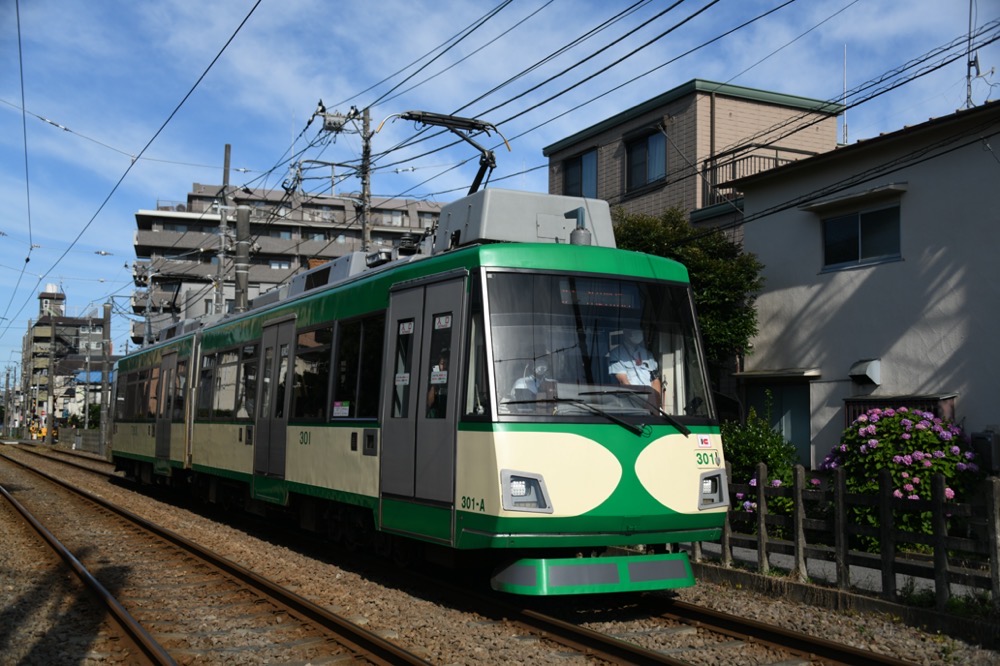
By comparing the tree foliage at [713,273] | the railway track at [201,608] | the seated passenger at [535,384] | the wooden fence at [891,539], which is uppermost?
the tree foliage at [713,273]

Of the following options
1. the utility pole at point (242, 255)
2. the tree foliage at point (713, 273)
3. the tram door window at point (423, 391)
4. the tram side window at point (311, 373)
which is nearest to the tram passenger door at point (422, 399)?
the tram door window at point (423, 391)

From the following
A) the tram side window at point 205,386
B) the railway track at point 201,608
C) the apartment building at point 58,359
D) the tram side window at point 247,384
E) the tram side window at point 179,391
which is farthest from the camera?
the apartment building at point 58,359

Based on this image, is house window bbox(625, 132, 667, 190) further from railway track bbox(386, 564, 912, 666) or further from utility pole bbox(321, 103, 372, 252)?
railway track bbox(386, 564, 912, 666)

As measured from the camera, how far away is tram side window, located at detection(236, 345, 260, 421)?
13297 mm

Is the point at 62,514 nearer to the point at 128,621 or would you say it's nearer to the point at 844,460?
the point at 128,621

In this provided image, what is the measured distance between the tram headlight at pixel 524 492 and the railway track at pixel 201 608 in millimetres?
1387

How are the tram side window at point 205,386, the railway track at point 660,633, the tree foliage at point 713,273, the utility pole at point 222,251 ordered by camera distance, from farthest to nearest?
the utility pole at point 222,251 < the tree foliage at point 713,273 < the tram side window at point 205,386 < the railway track at point 660,633

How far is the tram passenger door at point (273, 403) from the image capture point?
12109mm

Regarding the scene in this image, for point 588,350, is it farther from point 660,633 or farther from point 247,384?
point 247,384

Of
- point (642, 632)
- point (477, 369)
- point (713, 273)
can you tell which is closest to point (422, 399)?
point (477, 369)

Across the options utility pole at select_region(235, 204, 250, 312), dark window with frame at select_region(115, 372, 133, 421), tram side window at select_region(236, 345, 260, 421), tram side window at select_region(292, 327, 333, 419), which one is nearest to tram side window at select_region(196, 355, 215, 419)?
tram side window at select_region(236, 345, 260, 421)

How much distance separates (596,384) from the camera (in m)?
7.97

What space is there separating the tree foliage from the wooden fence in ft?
25.1

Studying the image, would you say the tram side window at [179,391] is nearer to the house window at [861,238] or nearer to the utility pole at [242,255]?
the utility pole at [242,255]
